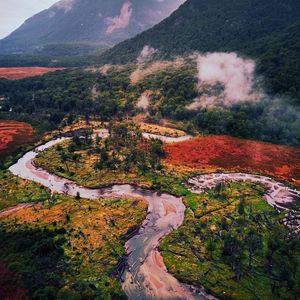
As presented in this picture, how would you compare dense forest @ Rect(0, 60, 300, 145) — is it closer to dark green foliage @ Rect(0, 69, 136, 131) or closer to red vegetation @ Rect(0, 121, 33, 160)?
dark green foliage @ Rect(0, 69, 136, 131)

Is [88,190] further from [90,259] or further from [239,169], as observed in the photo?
[239,169]

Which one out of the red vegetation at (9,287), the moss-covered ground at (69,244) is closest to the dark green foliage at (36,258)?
the moss-covered ground at (69,244)

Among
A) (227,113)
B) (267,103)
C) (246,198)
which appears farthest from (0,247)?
(267,103)

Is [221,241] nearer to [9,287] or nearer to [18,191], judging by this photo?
[9,287]

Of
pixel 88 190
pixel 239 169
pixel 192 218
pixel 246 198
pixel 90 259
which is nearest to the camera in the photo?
pixel 90 259

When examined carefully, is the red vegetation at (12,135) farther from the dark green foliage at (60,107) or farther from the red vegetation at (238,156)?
the red vegetation at (238,156)
